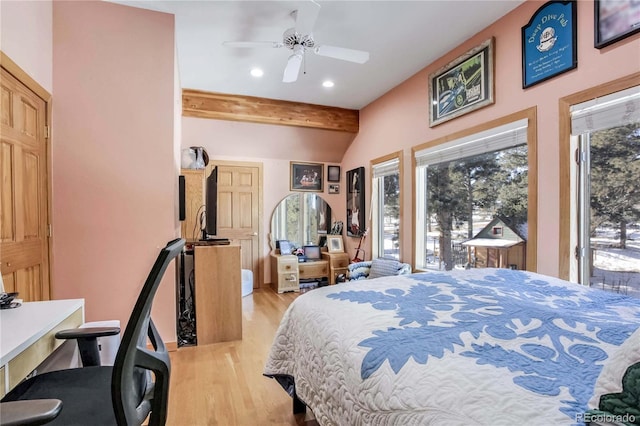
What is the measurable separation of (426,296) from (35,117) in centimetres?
282

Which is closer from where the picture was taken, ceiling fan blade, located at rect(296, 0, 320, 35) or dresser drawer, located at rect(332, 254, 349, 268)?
ceiling fan blade, located at rect(296, 0, 320, 35)

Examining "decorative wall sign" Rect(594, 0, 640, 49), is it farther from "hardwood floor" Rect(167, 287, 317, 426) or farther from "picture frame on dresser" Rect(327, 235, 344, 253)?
"picture frame on dresser" Rect(327, 235, 344, 253)

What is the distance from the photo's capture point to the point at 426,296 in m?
1.60

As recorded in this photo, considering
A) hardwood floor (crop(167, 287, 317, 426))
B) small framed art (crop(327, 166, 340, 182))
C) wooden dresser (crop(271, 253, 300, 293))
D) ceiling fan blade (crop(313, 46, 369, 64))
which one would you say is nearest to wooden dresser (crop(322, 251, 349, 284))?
wooden dresser (crop(271, 253, 300, 293))

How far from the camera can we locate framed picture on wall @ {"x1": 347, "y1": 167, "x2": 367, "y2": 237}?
4.81 m

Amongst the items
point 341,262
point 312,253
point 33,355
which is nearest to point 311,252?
point 312,253

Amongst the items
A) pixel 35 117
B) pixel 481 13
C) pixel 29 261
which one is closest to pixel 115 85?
pixel 35 117

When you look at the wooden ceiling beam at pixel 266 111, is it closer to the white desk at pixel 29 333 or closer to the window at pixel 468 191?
the window at pixel 468 191

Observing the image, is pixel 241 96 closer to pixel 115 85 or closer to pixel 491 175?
pixel 115 85

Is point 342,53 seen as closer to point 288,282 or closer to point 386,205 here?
point 386,205

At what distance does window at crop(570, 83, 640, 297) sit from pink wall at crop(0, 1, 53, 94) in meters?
3.55

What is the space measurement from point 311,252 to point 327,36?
329 centimetres

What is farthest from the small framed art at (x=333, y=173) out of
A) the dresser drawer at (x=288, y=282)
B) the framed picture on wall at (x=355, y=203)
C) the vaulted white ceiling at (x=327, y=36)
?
the dresser drawer at (x=288, y=282)

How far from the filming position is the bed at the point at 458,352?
0.72 meters
